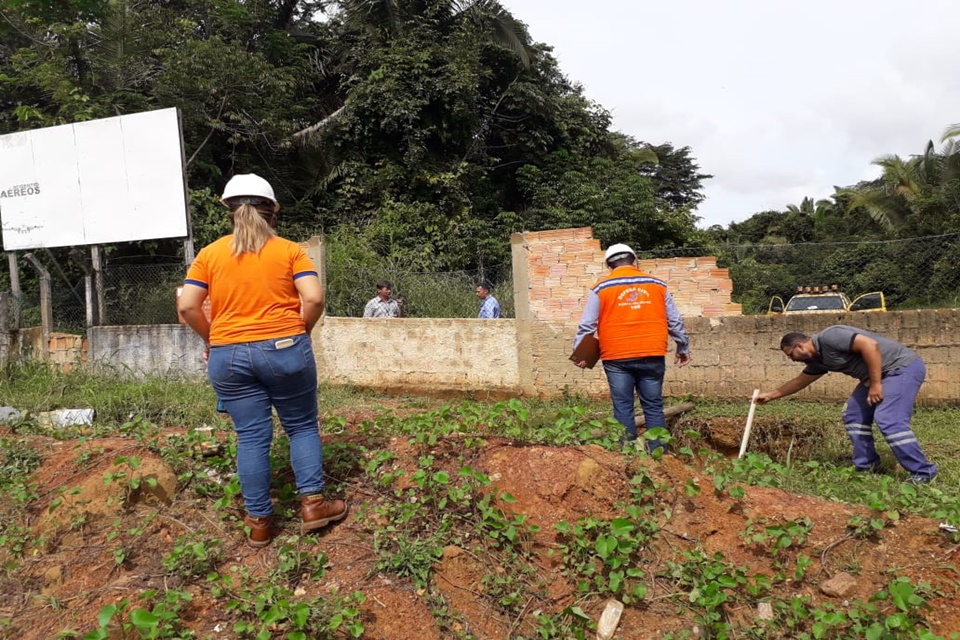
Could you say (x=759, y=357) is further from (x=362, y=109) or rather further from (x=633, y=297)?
(x=362, y=109)

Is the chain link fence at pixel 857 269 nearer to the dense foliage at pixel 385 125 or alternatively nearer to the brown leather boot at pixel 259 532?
the dense foliage at pixel 385 125

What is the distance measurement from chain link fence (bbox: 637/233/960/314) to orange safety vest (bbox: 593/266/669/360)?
532 centimetres

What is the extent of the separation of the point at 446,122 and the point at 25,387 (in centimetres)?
1084

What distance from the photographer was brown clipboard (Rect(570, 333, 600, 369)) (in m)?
4.61

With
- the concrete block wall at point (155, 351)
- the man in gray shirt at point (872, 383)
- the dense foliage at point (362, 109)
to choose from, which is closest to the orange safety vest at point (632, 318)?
the man in gray shirt at point (872, 383)

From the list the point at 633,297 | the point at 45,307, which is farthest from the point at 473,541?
the point at 45,307

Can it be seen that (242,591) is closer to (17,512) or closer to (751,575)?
(17,512)

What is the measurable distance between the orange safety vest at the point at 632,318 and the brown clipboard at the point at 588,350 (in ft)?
0.16

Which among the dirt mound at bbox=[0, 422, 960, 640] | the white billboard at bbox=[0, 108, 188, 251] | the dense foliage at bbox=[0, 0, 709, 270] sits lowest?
the dirt mound at bbox=[0, 422, 960, 640]

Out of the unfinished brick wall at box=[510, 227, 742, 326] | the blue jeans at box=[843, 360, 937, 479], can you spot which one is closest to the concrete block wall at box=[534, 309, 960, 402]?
the unfinished brick wall at box=[510, 227, 742, 326]

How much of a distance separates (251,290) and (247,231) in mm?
269

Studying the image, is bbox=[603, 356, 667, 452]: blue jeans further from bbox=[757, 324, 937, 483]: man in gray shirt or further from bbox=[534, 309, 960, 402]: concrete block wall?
bbox=[534, 309, 960, 402]: concrete block wall

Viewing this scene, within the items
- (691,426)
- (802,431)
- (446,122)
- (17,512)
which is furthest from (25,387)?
(446,122)

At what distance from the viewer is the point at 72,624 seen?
2541 mm
